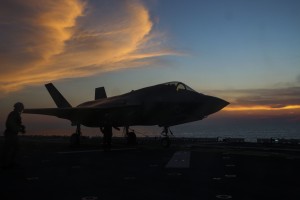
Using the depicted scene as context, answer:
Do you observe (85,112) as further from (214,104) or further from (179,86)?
(214,104)

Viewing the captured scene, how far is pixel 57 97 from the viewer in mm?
37844

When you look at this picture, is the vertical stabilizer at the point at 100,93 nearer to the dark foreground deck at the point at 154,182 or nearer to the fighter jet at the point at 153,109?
the fighter jet at the point at 153,109

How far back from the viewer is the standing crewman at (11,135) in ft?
42.8

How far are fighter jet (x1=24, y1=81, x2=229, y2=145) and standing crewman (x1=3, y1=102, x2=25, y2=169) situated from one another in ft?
28.2

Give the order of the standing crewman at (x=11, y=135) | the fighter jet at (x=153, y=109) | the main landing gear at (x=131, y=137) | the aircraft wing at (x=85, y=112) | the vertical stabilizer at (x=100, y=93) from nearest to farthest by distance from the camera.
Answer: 1. the standing crewman at (x=11, y=135)
2. the fighter jet at (x=153, y=109)
3. the aircraft wing at (x=85, y=112)
4. the main landing gear at (x=131, y=137)
5. the vertical stabilizer at (x=100, y=93)

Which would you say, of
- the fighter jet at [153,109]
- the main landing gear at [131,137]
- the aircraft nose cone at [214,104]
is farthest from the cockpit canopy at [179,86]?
the main landing gear at [131,137]

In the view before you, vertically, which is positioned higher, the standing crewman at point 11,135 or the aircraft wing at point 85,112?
the aircraft wing at point 85,112

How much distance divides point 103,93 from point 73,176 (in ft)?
84.9

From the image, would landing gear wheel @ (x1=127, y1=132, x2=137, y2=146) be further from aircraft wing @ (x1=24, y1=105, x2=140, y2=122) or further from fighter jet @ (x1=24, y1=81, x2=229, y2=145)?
aircraft wing @ (x1=24, y1=105, x2=140, y2=122)

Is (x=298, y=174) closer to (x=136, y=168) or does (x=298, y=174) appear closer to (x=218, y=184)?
(x=218, y=184)

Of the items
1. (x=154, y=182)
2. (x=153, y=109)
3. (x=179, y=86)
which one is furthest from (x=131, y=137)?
(x=154, y=182)

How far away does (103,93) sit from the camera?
36406mm

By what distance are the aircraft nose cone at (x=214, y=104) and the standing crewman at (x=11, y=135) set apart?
13107mm

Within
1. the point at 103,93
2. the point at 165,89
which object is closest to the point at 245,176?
the point at 165,89
